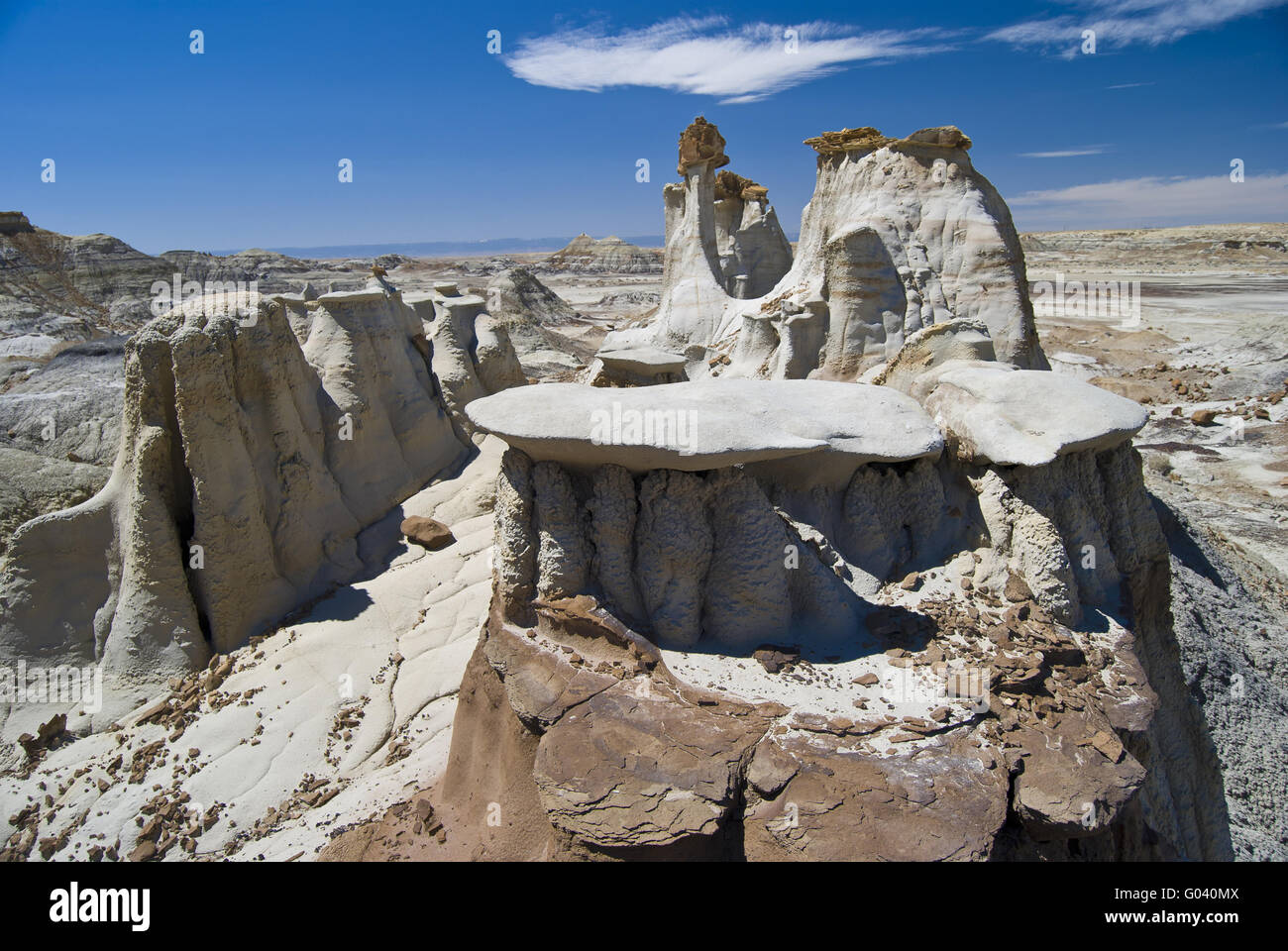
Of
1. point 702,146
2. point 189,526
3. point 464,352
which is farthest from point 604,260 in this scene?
point 189,526

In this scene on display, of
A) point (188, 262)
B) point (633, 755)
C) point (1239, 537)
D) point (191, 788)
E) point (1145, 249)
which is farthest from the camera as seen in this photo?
point (1145, 249)

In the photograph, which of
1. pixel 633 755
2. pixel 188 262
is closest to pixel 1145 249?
pixel 188 262

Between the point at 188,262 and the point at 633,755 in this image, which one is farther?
the point at 188,262

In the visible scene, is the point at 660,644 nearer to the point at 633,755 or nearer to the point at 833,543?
the point at 633,755

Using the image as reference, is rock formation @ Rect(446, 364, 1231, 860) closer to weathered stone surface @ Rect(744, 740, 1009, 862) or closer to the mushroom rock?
weathered stone surface @ Rect(744, 740, 1009, 862)

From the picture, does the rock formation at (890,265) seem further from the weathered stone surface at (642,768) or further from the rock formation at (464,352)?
the weathered stone surface at (642,768)
